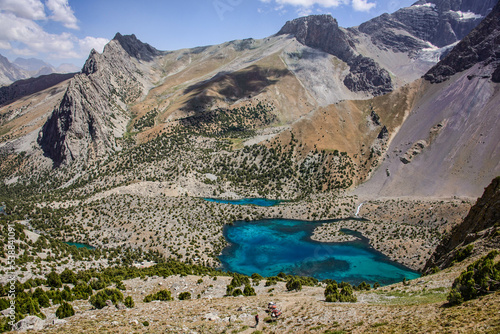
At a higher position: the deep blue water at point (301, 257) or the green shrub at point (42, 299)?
the green shrub at point (42, 299)

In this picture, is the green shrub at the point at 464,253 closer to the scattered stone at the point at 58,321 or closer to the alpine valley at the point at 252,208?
the alpine valley at the point at 252,208

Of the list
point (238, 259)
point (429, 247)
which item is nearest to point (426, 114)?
point (429, 247)

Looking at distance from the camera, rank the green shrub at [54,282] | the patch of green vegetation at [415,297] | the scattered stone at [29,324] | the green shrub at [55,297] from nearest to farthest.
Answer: the scattered stone at [29,324] < the patch of green vegetation at [415,297] < the green shrub at [55,297] < the green shrub at [54,282]

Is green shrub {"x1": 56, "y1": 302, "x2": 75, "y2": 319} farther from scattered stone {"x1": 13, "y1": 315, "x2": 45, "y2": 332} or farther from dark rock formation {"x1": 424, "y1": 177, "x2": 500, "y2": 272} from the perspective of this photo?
dark rock formation {"x1": 424, "y1": 177, "x2": 500, "y2": 272}

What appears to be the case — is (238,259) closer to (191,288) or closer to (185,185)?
(191,288)

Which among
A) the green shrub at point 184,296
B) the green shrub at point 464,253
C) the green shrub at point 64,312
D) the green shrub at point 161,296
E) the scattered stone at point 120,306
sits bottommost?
the green shrub at point 184,296

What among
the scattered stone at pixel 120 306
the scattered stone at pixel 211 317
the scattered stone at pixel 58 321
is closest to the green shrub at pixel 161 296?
the scattered stone at pixel 120 306

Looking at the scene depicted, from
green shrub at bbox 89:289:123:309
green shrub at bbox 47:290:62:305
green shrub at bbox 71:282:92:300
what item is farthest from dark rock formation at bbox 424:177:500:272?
green shrub at bbox 47:290:62:305
